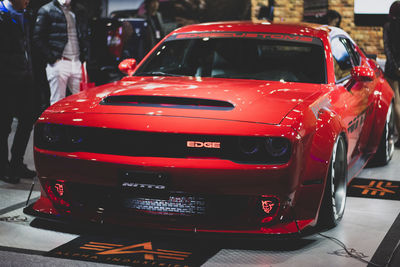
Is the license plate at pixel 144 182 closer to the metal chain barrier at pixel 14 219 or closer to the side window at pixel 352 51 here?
the metal chain barrier at pixel 14 219

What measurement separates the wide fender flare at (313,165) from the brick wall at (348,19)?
979 centimetres

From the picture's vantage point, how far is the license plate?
12.1 ft

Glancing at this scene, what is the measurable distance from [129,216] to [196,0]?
13930 mm

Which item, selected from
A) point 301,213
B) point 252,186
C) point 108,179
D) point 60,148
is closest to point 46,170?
point 60,148

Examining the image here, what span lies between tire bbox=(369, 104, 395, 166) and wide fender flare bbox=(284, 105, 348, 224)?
2.74 m

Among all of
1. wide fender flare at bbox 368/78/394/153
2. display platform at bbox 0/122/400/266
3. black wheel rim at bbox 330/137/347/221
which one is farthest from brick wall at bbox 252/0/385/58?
display platform at bbox 0/122/400/266

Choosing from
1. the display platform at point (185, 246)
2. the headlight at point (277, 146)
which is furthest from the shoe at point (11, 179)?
the headlight at point (277, 146)

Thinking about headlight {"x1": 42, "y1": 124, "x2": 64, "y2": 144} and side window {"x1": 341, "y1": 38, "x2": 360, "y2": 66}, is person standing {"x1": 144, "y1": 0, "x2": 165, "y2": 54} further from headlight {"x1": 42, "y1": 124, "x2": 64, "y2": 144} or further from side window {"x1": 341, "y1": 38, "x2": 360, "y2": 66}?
headlight {"x1": 42, "y1": 124, "x2": 64, "y2": 144}

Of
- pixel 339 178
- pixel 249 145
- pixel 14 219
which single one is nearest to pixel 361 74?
pixel 339 178

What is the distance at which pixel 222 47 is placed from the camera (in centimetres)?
551

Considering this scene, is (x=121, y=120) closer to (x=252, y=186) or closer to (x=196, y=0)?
(x=252, y=186)

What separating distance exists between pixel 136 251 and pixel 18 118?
105 inches

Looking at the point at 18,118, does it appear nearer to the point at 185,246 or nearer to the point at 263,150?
the point at 185,246

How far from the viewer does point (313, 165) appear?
3.85m
